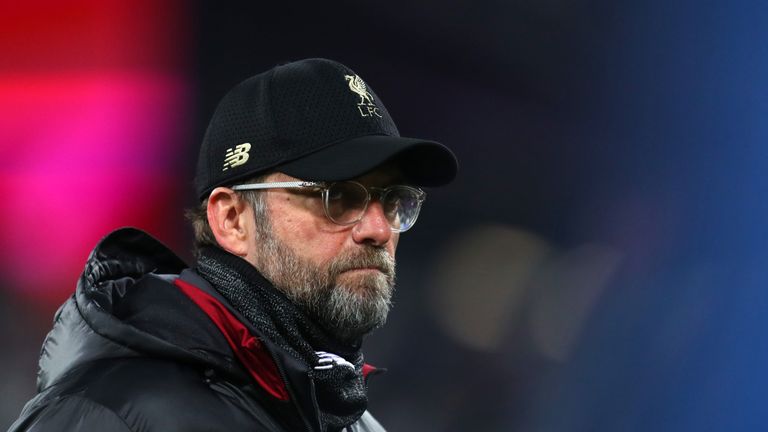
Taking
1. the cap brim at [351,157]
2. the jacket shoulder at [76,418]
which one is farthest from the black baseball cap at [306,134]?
the jacket shoulder at [76,418]

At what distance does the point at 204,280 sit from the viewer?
4.90ft

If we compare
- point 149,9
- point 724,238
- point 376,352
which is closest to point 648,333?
point 724,238

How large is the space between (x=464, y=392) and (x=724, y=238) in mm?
1142

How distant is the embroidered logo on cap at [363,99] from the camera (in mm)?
1579

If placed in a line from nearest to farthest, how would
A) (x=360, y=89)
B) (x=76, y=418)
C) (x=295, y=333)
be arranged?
1. (x=76, y=418)
2. (x=295, y=333)
3. (x=360, y=89)

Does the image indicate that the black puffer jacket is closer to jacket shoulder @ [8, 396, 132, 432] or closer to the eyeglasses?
jacket shoulder @ [8, 396, 132, 432]

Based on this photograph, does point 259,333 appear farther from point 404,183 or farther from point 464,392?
point 464,392

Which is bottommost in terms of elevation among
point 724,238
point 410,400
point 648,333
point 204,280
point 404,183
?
point 410,400

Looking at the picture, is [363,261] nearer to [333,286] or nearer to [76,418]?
[333,286]

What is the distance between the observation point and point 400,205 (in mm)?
1624

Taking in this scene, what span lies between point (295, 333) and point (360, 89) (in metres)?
0.41

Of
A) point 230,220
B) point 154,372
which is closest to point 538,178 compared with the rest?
point 230,220

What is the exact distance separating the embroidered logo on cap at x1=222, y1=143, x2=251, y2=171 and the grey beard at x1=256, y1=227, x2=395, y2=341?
0.39 feet

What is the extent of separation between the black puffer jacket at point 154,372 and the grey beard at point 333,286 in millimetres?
125
